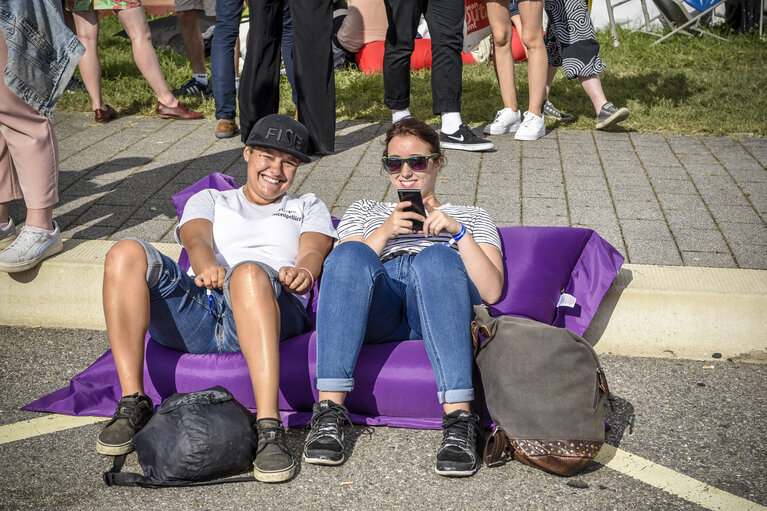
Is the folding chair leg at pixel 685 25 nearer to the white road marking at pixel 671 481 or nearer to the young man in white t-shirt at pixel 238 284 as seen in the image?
the young man in white t-shirt at pixel 238 284

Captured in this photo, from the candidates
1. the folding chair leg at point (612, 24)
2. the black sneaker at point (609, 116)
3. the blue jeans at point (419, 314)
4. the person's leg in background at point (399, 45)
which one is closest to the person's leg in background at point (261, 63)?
the person's leg in background at point (399, 45)

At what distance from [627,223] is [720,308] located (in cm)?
110

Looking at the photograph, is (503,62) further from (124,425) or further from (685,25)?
(685,25)

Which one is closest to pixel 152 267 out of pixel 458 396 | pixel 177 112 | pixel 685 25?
pixel 458 396

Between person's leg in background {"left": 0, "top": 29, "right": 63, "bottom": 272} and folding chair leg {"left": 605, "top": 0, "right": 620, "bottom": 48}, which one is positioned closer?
person's leg in background {"left": 0, "top": 29, "right": 63, "bottom": 272}

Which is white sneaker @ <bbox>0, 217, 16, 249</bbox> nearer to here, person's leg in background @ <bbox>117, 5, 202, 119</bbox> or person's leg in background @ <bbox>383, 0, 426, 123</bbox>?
person's leg in background @ <bbox>117, 5, 202, 119</bbox>

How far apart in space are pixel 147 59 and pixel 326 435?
460 centimetres

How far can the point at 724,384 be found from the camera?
3367mm

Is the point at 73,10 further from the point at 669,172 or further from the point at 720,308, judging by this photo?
the point at 720,308

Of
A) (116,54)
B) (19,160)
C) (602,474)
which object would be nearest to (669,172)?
(602,474)

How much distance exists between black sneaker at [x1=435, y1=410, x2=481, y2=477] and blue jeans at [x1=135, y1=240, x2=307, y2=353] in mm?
744

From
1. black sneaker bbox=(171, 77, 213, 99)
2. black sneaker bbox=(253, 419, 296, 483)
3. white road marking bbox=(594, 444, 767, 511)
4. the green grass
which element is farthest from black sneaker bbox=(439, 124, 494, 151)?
black sneaker bbox=(253, 419, 296, 483)

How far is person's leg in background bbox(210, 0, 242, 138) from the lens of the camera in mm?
6305

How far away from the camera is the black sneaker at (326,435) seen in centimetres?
278
